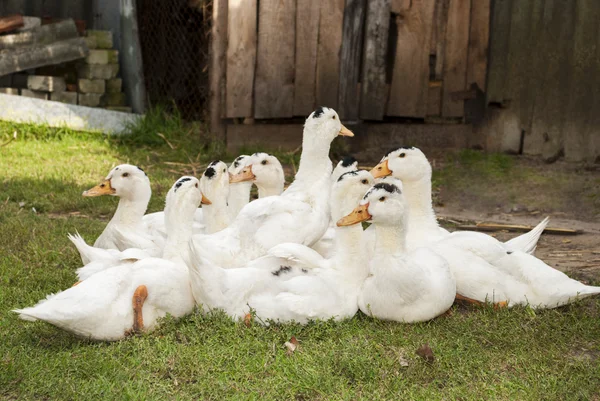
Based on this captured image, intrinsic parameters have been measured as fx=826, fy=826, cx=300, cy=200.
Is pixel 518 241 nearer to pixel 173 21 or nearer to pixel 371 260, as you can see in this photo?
pixel 371 260

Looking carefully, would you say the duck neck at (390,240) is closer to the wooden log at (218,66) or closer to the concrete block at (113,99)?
the wooden log at (218,66)

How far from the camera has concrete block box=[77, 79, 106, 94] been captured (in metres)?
11.2

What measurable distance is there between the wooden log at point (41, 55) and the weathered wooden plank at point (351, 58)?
3654 millimetres

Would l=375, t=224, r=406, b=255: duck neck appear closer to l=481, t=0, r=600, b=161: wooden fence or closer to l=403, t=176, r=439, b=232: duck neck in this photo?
l=403, t=176, r=439, b=232: duck neck

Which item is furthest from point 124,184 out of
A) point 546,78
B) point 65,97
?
point 65,97

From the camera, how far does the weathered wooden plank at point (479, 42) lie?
935 centimetres

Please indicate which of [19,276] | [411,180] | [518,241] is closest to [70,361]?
[19,276]

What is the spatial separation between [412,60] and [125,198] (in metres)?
4.73

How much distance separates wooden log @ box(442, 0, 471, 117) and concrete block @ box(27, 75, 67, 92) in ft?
16.7

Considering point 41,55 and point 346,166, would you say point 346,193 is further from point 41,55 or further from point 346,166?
point 41,55

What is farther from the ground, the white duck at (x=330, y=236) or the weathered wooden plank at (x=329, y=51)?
the weathered wooden plank at (x=329, y=51)

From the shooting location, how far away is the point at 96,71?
36.8ft

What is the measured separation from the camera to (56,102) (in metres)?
10.7

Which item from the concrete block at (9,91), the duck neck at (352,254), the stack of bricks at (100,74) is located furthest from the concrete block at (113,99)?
the duck neck at (352,254)
